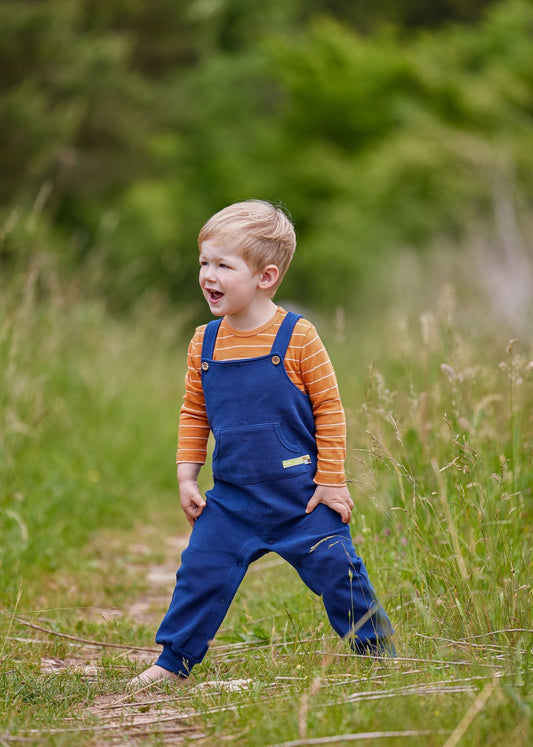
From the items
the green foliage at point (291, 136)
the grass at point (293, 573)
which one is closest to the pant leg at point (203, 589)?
the grass at point (293, 573)

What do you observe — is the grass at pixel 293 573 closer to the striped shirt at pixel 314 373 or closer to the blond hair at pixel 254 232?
the striped shirt at pixel 314 373

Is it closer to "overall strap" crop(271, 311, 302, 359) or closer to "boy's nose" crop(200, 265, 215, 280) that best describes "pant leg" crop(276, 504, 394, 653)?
"overall strap" crop(271, 311, 302, 359)

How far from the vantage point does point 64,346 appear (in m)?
6.76

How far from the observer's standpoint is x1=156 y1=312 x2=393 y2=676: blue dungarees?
2.58 metres

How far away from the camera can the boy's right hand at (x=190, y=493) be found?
8.90 ft

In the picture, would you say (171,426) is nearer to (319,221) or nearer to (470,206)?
(470,206)

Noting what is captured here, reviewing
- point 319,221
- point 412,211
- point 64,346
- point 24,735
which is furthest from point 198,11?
point 24,735

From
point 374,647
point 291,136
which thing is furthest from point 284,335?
point 291,136

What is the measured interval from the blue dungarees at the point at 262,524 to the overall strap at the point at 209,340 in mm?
48

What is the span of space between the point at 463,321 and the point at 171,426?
2.49 metres

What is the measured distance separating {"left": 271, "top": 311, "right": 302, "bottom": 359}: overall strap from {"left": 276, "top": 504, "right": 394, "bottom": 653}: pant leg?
47 cm

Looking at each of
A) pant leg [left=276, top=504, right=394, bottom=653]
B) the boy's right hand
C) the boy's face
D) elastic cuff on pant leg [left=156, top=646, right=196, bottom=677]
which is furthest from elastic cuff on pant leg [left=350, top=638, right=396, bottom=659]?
the boy's face

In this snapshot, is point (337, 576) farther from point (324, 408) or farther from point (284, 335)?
point (284, 335)

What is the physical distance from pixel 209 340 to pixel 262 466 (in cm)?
42
